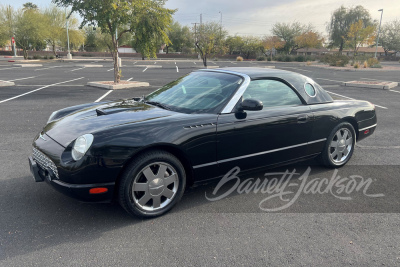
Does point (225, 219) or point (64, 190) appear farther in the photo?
point (225, 219)

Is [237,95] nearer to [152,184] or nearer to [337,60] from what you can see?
[152,184]

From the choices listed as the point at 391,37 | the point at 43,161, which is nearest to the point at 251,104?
the point at 43,161

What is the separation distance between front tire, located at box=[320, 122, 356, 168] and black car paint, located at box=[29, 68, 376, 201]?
0.13m

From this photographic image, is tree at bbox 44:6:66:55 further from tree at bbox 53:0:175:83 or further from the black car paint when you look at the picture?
the black car paint

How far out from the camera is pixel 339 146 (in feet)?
14.8

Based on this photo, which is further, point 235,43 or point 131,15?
point 235,43

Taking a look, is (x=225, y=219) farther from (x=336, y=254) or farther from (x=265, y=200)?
(x=336, y=254)

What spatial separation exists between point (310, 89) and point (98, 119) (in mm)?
2854

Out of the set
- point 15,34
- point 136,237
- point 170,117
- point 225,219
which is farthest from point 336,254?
point 15,34

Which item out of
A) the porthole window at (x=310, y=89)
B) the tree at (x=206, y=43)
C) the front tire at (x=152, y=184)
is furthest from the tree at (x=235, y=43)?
the front tire at (x=152, y=184)

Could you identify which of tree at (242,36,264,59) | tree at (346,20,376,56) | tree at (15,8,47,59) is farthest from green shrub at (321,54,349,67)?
tree at (15,8,47,59)

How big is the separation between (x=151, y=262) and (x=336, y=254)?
1.56 metres

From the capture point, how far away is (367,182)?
4.11 metres

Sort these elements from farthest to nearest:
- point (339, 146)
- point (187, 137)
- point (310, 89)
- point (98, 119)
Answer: point (339, 146) → point (310, 89) → point (98, 119) → point (187, 137)
